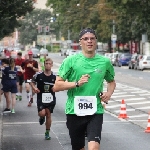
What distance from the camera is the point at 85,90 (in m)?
8.04

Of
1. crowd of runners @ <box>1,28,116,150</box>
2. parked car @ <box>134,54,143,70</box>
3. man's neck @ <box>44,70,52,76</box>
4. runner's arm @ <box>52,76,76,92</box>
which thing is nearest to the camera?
runner's arm @ <box>52,76,76,92</box>

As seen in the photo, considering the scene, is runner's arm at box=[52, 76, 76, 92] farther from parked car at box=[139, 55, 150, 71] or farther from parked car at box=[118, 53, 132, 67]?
parked car at box=[118, 53, 132, 67]

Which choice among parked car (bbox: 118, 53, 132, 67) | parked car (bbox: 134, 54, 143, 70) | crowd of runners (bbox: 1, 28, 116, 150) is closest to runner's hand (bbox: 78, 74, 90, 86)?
crowd of runners (bbox: 1, 28, 116, 150)

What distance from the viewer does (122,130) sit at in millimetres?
15766

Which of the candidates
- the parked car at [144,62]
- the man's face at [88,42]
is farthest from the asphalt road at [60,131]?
→ the parked car at [144,62]

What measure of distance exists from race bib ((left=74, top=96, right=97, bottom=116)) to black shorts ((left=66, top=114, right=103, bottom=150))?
0.22ft

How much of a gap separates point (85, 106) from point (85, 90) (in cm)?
19

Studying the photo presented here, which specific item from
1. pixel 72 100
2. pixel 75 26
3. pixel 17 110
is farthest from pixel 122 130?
pixel 75 26

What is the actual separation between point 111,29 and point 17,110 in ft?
219

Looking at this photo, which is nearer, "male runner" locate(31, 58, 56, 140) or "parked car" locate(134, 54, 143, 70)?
"male runner" locate(31, 58, 56, 140)

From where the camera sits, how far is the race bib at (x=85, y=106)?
800 cm

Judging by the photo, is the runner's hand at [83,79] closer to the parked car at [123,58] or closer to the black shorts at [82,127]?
the black shorts at [82,127]

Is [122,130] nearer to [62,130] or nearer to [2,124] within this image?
[62,130]

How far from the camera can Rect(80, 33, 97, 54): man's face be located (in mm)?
7957
